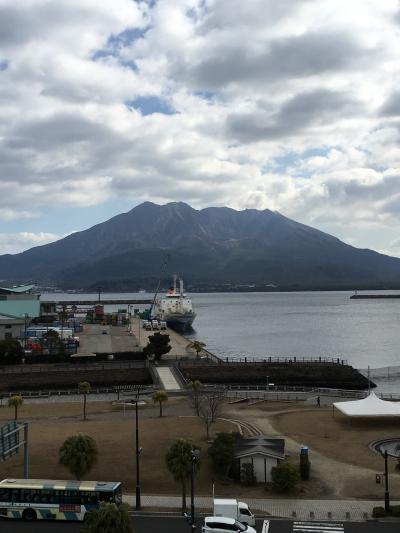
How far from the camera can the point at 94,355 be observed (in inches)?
2418

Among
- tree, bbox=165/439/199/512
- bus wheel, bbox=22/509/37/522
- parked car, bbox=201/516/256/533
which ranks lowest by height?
bus wheel, bbox=22/509/37/522

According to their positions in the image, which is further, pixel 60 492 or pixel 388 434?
pixel 388 434

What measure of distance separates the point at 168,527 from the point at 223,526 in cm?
231

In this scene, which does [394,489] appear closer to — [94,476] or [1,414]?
[94,476]

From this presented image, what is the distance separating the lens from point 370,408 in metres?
33.2

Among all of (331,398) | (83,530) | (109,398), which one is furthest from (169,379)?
(83,530)

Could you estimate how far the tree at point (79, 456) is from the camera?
22125 mm

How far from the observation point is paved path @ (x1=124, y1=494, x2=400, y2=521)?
20.2 m

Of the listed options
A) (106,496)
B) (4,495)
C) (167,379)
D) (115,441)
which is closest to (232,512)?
(106,496)

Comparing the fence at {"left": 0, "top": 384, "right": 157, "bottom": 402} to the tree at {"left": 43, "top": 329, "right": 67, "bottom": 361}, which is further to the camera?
the tree at {"left": 43, "top": 329, "right": 67, "bottom": 361}

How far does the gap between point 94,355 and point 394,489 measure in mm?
42736

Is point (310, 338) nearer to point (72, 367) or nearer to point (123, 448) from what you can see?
point (72, 367)

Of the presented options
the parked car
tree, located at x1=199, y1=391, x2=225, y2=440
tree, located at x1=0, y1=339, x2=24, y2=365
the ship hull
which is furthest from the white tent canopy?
the ship hull

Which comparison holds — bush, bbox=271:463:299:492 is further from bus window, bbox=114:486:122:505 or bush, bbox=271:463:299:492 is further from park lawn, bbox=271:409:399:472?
bus window, bbox=114:486:122:505
